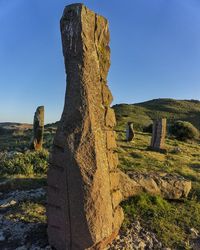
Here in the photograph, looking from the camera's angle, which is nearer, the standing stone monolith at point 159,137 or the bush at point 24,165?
the bush at point 24,165

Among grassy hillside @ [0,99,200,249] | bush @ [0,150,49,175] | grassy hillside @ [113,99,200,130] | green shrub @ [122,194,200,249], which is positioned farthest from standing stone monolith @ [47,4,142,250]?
grassy hillside @ [113,99,200,130]

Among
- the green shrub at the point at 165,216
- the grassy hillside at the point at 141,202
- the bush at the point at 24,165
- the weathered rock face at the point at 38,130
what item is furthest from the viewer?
the weathered rock face at the point at 38,130

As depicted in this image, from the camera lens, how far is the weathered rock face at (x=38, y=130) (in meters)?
20.5

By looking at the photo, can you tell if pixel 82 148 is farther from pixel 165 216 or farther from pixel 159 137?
pixel 159 137

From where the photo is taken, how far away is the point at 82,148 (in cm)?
714

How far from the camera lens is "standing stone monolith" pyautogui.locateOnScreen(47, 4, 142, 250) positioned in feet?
23.3

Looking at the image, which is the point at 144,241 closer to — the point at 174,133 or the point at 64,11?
the point at 64,11

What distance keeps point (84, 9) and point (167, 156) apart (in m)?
15.8

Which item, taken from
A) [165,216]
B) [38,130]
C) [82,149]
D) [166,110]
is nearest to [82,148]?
[82,149]

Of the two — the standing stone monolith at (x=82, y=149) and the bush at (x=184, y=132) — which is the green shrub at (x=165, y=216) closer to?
the standing stone monolith at (x=82, y=149)

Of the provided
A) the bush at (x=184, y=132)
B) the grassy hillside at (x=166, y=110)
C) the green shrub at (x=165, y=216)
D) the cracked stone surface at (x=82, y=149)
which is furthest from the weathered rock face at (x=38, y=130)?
the grassy hillside at (x=166, y=110)

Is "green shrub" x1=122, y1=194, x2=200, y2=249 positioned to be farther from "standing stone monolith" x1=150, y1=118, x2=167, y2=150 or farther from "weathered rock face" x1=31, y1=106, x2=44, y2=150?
"standing stone monolith" x1=150, y1=118, x2=167, y2=150

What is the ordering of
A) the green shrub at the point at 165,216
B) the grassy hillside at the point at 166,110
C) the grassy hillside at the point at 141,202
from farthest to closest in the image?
the grassy hillside at the point at 166,110 < the grassy hillside at the point at 141,202 < the green shrub at the point at 165,216

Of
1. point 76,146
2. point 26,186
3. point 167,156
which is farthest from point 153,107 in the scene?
point 76,146
